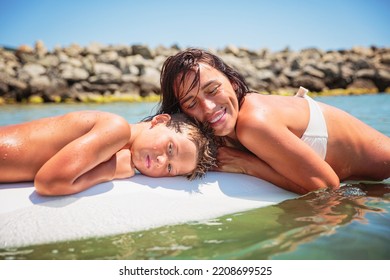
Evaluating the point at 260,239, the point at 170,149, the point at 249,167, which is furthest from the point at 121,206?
the point at 249,167

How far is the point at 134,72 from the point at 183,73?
37.1 ft

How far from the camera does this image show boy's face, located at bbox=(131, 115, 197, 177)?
2227mm

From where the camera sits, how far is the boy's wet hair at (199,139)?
2324 mm

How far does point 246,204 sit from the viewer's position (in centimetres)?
223

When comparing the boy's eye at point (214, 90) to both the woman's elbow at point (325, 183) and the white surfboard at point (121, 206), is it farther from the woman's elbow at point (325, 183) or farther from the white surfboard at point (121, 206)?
the woman's elbow at point (325, 183)

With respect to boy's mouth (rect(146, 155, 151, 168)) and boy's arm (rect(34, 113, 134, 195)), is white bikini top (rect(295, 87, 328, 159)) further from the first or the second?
boy's arm (rect(34, 113, 134, 195))

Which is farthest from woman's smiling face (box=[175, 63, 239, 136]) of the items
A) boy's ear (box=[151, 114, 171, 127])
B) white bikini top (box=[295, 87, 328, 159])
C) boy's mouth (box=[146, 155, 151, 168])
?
white bikini top (box=[295, 87, 328, 159])

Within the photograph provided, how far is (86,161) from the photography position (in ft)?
6.40

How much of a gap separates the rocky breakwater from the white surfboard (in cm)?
1007

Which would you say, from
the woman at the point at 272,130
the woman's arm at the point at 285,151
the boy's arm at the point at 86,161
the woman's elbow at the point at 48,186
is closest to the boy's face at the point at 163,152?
the boy's arm at the point at 86,161

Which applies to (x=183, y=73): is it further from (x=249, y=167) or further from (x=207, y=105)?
(x=249, y=167)

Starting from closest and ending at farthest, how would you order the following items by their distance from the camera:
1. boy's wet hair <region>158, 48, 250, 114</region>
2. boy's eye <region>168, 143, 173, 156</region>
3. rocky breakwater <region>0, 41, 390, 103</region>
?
boy's eye <region>168, 143, 173, 156</region>
boy's wet hair <region>158, 48, 250, 114</region>
rocky breakwater <region>0, 41, 390, 103</region>
